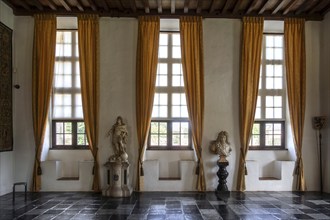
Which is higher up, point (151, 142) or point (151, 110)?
point (151, 110)

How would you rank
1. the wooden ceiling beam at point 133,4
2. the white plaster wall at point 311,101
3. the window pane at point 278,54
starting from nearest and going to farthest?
the wooden ceiling beam at point 133,4 < the white plaster wall at point 311,101 < the window pane at point 278,54

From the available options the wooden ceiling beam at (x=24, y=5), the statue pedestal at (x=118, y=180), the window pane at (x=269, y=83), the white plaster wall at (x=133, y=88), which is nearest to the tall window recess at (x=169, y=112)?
the white plaster wall at (x=133, y=88)

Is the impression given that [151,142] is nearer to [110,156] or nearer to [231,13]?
[110,156]

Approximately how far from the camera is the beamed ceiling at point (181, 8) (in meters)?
9.04

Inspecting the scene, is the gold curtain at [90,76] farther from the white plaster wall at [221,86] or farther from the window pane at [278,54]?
the window pane at [278,54]

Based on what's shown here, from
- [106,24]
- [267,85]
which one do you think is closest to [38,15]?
[106,24]

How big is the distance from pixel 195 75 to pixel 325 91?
11.6 feet

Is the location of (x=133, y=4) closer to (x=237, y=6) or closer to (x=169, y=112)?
(x=237, y=6)

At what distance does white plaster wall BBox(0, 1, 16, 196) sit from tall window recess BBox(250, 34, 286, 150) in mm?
6601

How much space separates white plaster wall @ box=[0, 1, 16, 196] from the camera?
874 cm

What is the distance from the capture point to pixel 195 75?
31.1 feet

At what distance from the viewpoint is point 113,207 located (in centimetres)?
744

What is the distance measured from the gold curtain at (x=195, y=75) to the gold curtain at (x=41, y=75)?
3.58m

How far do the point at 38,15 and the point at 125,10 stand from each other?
2.36 metres
